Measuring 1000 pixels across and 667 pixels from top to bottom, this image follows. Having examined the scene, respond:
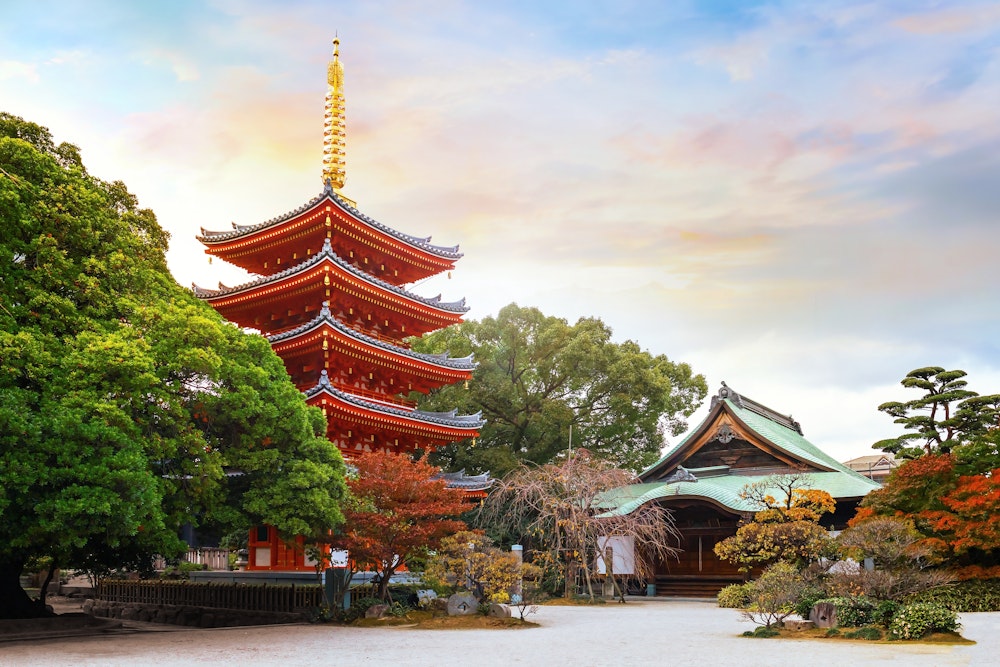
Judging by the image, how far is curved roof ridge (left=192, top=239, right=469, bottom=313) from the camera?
25609mm

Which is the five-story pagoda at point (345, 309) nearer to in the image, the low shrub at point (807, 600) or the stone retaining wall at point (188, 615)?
the stone retaining wall at point (188, 615)

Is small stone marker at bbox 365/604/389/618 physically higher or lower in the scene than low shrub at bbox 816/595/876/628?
lower

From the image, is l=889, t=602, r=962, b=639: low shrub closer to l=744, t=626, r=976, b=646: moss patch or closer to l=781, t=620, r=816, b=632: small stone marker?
l=744, t=626, r=976, b=646: moss patch

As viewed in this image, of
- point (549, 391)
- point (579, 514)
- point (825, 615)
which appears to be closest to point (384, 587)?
point (579, 514)

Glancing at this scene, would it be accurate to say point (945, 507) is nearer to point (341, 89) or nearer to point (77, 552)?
point (77, 552)

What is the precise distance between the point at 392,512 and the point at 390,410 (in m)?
7.07

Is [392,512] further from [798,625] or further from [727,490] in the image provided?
[727,490]

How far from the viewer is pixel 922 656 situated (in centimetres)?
1260

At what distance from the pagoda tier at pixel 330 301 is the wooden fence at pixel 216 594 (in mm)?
8292

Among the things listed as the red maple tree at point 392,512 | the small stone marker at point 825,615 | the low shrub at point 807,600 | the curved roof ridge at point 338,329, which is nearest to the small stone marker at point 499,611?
the red maple tree at point 392,512

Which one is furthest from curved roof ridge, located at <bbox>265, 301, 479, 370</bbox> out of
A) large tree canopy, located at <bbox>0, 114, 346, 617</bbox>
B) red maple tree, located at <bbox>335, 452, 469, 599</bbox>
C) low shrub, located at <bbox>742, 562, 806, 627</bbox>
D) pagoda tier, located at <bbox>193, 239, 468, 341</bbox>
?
low shrub, located at <bbox>742, 562, 806, 627</bbox>

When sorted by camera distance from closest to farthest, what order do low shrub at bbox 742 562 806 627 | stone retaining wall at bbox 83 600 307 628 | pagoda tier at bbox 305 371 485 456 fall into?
low shrub at bbox 742 562 806 627 → stone retaining wall at bbox 83 600 307 628 → pagoda tier at bbox 305 371 485 456

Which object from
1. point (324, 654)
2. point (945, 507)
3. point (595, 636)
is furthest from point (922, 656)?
point (945, 507)

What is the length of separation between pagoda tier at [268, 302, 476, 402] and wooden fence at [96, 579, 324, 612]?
6235 millimetres
